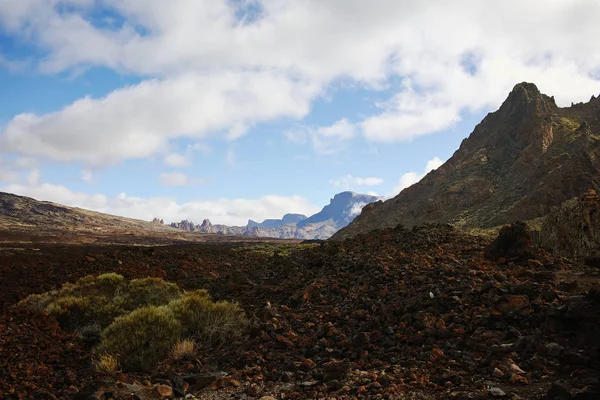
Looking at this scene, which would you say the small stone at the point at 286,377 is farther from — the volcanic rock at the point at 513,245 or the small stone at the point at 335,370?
the volcanic rock at the point at 513,245

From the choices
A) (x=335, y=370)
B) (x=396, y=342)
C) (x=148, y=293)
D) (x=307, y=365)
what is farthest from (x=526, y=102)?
(x=335, y=370)

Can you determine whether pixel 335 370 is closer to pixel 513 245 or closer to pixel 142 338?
pixel 142 338

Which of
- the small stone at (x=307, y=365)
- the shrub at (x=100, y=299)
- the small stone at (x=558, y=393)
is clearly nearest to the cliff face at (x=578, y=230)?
the small stone at (x=558, y=393)

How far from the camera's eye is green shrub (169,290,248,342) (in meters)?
10.1

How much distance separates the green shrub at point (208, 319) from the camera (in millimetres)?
10086

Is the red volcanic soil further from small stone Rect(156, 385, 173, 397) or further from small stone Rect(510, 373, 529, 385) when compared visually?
small stone Rect(156, 385, 173, 397)

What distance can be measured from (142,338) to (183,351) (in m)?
1.33

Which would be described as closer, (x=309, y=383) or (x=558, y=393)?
(x=558, y=393)

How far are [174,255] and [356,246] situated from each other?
1702 centimetres

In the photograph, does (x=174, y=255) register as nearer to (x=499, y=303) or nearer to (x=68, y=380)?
(x=68, y=380)

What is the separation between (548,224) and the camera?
64.2 feet

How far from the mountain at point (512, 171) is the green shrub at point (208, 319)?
1939 inches

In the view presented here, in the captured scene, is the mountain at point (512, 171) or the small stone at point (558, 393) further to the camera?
the mountain at point (512, 171)

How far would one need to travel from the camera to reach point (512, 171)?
72.5 metres
